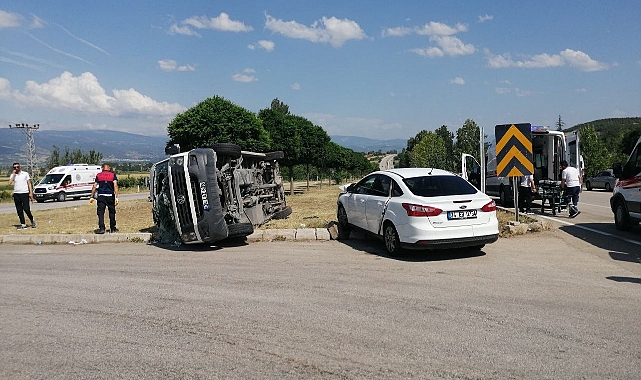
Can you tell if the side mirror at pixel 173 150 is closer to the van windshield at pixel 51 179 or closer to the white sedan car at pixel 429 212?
the white sedan car at pixel 429 212

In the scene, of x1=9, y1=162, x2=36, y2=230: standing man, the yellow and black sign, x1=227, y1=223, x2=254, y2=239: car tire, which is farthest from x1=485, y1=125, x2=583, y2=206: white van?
x1=9, y1=162, x2=36, y2=230: standing man

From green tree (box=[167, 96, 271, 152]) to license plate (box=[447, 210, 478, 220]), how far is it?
17.4 m

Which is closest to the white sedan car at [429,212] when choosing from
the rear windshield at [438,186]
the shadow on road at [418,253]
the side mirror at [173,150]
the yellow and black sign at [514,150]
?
the rear windshield at [438,186]

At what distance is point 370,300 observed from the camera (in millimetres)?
5855

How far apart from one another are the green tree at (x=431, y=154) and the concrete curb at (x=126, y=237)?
30289mm

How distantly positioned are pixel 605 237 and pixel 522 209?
612 cm

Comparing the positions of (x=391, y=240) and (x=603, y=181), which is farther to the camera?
(x=603, y=181)

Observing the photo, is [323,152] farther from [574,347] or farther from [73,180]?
[574,347]

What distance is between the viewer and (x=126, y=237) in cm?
1145

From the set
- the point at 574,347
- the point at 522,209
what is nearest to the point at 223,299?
the point at 574,347

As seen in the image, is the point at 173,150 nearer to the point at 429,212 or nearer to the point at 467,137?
the point at 429,212

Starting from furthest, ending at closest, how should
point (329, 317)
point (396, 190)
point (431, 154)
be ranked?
point (431, 154) < point (396, 190) < point (329, 317)

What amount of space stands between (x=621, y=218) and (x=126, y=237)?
11674 mm

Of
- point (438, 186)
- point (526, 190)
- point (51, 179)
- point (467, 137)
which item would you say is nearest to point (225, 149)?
point (438, 186)
